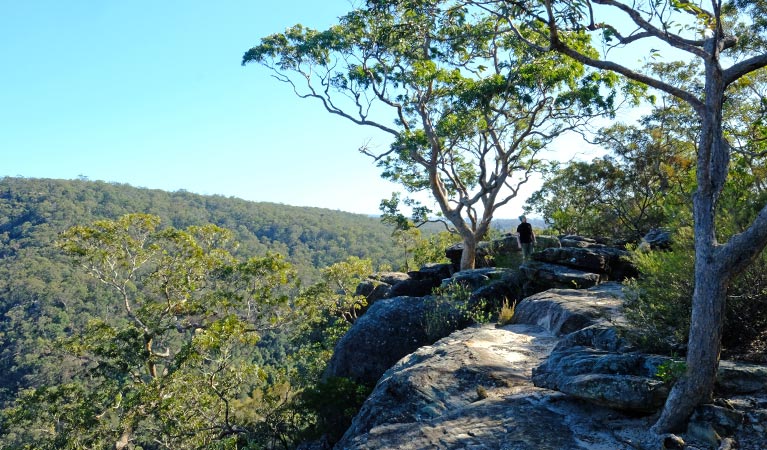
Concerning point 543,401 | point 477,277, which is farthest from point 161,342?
point 543,401

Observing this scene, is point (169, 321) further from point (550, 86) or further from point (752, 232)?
point (752, 232)

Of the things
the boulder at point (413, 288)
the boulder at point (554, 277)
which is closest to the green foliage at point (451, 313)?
the boulder at point (554, 277)

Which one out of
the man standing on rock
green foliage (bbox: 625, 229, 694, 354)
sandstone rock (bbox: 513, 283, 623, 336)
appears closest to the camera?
green foliage (bbox: 625, 229, 694, 354)

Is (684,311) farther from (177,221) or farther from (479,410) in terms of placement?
(177,221)

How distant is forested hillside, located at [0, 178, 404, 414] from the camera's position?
75375 mm

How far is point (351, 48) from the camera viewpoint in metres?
20.0

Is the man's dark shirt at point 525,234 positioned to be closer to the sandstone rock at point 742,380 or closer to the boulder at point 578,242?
the boulder at point 578,242

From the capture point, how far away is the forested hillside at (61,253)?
75375mm

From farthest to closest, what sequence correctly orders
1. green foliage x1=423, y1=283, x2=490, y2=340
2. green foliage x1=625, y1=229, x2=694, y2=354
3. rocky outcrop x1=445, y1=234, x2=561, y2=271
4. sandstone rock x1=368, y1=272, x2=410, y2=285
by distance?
sandstone rock x1=368, y1=272, x2=410, y2=285
rocky outcrop x1=445, y1=234, x2=561, y2=271
green foliage x1=423, y1=283, x2=490, y2=340
green foliage x1=625, y1=229, x2=694, y2=354

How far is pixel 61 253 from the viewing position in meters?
37.3

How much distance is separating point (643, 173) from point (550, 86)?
20.7 feet

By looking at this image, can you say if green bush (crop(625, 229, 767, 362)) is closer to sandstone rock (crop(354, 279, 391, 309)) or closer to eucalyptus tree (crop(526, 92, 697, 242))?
eucalyptus tree (crop(526, 92, 697, 242))

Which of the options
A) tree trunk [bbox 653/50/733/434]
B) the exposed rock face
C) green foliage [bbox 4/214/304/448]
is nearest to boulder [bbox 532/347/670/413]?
tree trunk [bbox 653/50/733/434]

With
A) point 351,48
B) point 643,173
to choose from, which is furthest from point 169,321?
point 643,173
